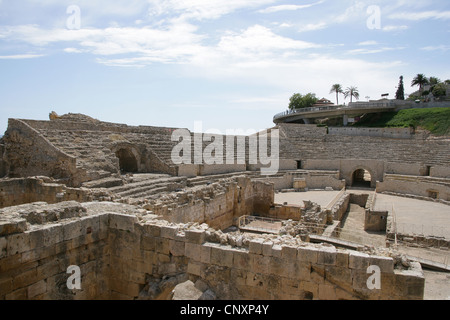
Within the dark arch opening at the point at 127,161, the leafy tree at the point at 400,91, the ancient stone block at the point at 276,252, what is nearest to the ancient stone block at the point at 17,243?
the ancient stone block at the point at 276,252

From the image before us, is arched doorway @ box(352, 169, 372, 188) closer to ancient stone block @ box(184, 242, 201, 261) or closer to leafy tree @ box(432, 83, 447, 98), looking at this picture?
ancient stone block @ box(184, 242, 201, 261)

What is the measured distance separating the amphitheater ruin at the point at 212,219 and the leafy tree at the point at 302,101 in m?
23.9

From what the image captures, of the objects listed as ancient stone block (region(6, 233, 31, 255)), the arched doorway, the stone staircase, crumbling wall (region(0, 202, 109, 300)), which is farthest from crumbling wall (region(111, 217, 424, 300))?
the arched doorway

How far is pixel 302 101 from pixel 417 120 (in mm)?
20600

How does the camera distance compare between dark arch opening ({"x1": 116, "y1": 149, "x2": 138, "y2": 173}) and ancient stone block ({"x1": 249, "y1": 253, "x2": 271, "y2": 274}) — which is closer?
ancient stone block ({"x1": 249, "y1": 253, "x2": 271, "y2": 274})

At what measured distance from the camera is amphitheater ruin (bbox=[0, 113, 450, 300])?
5.46 m

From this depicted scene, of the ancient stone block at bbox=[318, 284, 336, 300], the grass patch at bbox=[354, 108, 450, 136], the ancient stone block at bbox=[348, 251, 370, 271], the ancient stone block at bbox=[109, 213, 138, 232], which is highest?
the grass patch at bbox=[354, 108, 450, 136]

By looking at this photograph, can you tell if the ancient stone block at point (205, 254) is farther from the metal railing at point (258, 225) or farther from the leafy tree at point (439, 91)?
the leafy tree at point (439, 91)

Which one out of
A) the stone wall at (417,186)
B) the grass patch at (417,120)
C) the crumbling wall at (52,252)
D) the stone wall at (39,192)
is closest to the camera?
the crumbling wall at (52,252)

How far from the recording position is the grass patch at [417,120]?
34.8m

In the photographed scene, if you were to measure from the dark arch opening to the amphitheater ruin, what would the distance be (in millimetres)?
101

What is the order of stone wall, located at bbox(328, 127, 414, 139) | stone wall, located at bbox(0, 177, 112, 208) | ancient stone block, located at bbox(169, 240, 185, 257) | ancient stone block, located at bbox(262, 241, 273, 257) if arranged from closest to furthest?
ancient stone block, located at bbox(262, 241, 273, 257) < ancient stone block, located at bbox(169, 240, 185, 257) < stone wall, located at bbox(0, 177, 112, 208) < stone wall, located at bbox(328, 127, 414, 139)

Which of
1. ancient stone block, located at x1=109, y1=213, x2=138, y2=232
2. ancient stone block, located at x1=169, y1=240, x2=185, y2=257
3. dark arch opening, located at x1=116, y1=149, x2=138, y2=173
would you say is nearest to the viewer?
ancient stone block, located at x1=169, y1=240, x2=185, y2=257

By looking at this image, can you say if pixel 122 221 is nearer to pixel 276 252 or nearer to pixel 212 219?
pixel 276 252
